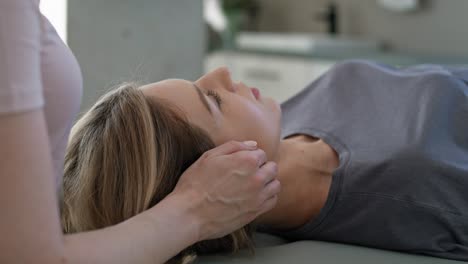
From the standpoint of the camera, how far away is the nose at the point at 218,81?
1207 millimetres

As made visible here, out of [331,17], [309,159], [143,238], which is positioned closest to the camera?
[143,238]

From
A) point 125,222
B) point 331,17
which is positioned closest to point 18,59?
point 125,222

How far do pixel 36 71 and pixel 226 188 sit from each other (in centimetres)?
35

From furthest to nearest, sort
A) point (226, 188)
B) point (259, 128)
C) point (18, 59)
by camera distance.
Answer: point (259, 128) → point (226, 188) → point (18, 59)

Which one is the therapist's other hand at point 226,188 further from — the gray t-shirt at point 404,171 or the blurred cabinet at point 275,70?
the blurred cabinet at point 275,70

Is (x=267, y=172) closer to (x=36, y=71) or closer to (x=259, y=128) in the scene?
(x=259, y=128)

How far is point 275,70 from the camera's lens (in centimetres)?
305

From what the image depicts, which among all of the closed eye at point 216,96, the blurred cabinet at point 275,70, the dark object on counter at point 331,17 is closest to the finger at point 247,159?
the closed eye at point 216,96

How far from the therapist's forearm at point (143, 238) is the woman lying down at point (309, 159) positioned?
10 centimetres

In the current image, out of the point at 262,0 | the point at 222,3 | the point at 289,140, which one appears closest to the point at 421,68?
the point at 289,140

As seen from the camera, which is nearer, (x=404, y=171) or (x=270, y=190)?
(x=270, y=190)

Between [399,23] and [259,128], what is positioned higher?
[259,128]

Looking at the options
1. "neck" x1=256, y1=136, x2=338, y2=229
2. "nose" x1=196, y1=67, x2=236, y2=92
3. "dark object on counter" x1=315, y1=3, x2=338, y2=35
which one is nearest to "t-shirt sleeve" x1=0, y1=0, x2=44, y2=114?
"nose" x1=196, y1=67, x2=236, y2=92

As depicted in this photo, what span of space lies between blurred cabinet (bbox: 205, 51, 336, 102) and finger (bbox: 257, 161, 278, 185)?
1741mm
